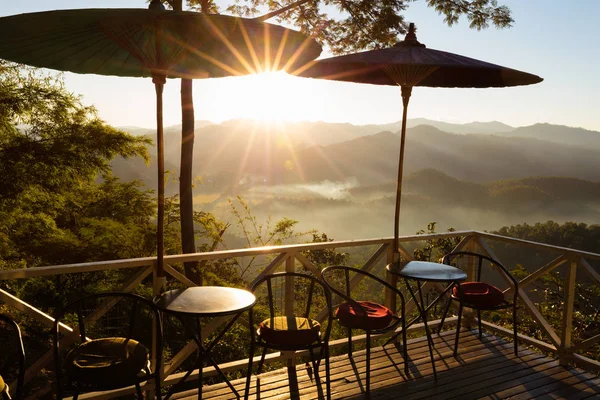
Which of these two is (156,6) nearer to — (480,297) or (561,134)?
(480,297)

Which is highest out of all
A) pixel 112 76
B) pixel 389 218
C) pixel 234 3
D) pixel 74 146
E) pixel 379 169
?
pixel 234 3

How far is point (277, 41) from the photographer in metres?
2.71

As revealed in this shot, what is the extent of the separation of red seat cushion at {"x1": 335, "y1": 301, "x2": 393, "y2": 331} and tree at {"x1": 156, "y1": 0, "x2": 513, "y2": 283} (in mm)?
5682

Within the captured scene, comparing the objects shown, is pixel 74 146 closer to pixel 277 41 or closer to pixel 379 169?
pixel 277 41

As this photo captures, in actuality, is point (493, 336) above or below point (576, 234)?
above

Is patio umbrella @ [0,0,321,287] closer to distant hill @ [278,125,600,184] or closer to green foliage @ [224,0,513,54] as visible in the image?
green foliage @ [224,0,513,54]

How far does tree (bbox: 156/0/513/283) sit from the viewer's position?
796 cm

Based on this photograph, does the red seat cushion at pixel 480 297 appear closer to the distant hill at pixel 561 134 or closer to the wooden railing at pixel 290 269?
the wooden railing at pixel 290 269

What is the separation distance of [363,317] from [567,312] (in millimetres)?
1991

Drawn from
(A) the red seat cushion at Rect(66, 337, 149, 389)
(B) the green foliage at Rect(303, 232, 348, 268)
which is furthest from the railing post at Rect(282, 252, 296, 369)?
(B) the green foliage at Rect(303, 232, 348, 268)

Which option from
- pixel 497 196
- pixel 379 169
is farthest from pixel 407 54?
pixel 379 169

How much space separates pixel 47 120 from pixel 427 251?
7.57 metres

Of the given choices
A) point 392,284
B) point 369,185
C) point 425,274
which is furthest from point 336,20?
point 369,185

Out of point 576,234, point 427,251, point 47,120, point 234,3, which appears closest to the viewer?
point 47,120
